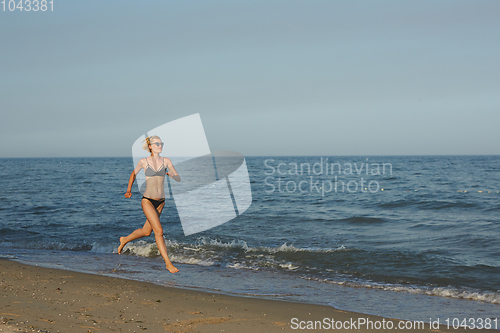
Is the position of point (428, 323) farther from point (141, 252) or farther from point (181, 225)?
point (181, 225)

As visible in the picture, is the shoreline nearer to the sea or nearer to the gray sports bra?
the sea

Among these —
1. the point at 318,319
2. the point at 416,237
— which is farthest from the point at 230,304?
the point at 416,237

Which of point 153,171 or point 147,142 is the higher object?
point 147,142

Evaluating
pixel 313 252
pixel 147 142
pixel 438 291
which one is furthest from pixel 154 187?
pixel 313 252

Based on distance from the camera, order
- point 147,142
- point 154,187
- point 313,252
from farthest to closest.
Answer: point 313,252 < point 154,187 < point 147,142

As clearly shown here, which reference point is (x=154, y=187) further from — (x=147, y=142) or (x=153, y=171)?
(x=147, y=142)

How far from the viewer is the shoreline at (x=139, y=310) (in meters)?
5.65

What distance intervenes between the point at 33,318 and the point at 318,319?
14.6 ft

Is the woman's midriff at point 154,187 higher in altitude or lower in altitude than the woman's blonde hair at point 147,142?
lower

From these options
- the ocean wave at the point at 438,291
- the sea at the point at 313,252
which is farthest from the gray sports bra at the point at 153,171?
the ocean wave at the point at 438,291

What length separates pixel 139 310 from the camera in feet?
21.4

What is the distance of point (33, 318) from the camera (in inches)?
220

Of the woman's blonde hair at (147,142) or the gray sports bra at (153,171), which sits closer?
the woman's blonde hair at (147,142)

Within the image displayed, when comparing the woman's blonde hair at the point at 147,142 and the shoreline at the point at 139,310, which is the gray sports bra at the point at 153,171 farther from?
the shoreline at the point at 139,310
